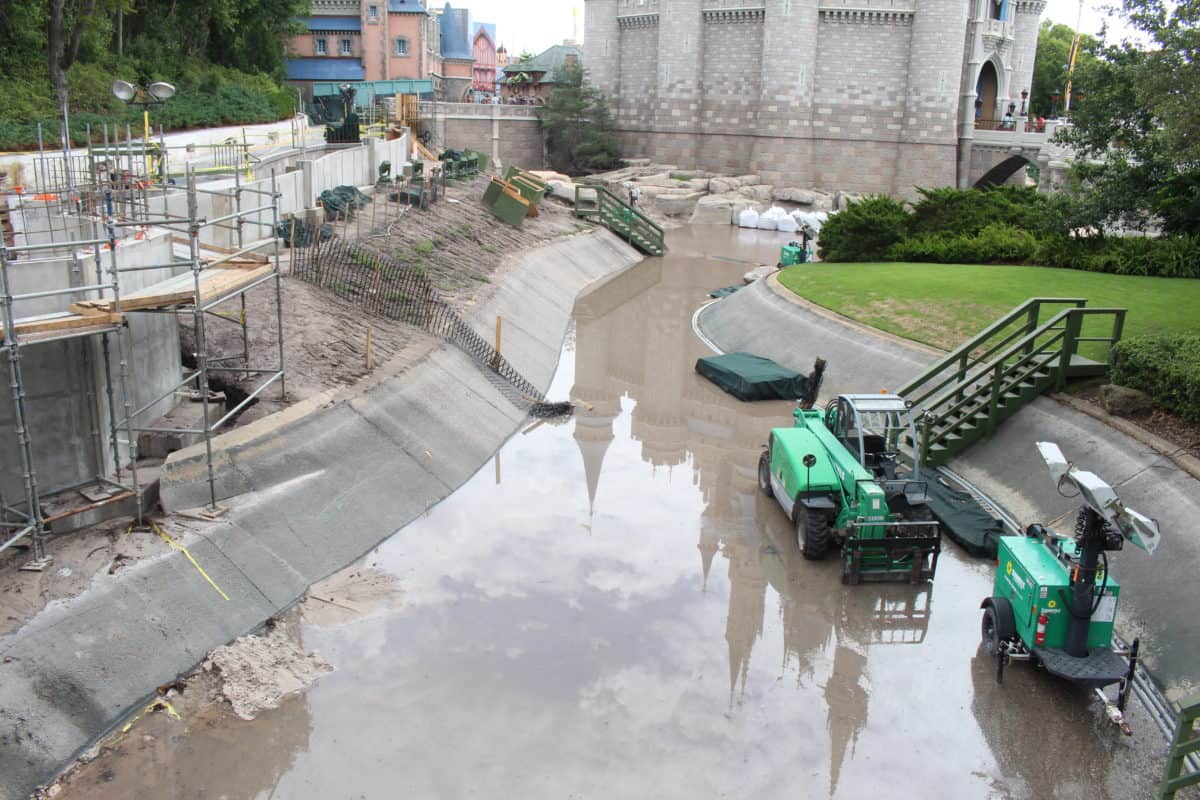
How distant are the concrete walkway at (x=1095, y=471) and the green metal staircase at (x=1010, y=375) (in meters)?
0.29

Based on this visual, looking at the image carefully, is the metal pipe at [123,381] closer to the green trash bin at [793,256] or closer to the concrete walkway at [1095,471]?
the concrete walkway at [1095,471]

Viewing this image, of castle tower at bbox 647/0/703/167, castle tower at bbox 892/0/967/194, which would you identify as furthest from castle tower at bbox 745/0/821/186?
castle tower at bbox 892/0/967/194

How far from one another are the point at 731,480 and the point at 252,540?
906cm

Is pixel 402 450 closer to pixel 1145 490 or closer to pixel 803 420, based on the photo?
pixel 803 420

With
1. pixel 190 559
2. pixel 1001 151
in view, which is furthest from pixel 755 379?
pixel 1001 151

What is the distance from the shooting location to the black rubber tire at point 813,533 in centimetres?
1521

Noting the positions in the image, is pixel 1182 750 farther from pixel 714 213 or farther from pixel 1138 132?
pixel 714 213

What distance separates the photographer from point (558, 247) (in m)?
42.3

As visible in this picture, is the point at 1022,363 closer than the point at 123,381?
No

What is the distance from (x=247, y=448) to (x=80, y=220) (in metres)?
4.45

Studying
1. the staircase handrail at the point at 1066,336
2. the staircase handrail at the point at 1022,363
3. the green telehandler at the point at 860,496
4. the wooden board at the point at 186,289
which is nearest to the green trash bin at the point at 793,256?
the staircase handrail at the point at 1022,363

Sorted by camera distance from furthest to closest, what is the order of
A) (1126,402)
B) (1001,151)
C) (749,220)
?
1. (1001,151)
2. (749,220)
3. (1126,402)

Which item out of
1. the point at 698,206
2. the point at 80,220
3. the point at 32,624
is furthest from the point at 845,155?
the point at 32,624

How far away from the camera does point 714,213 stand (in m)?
61.2
